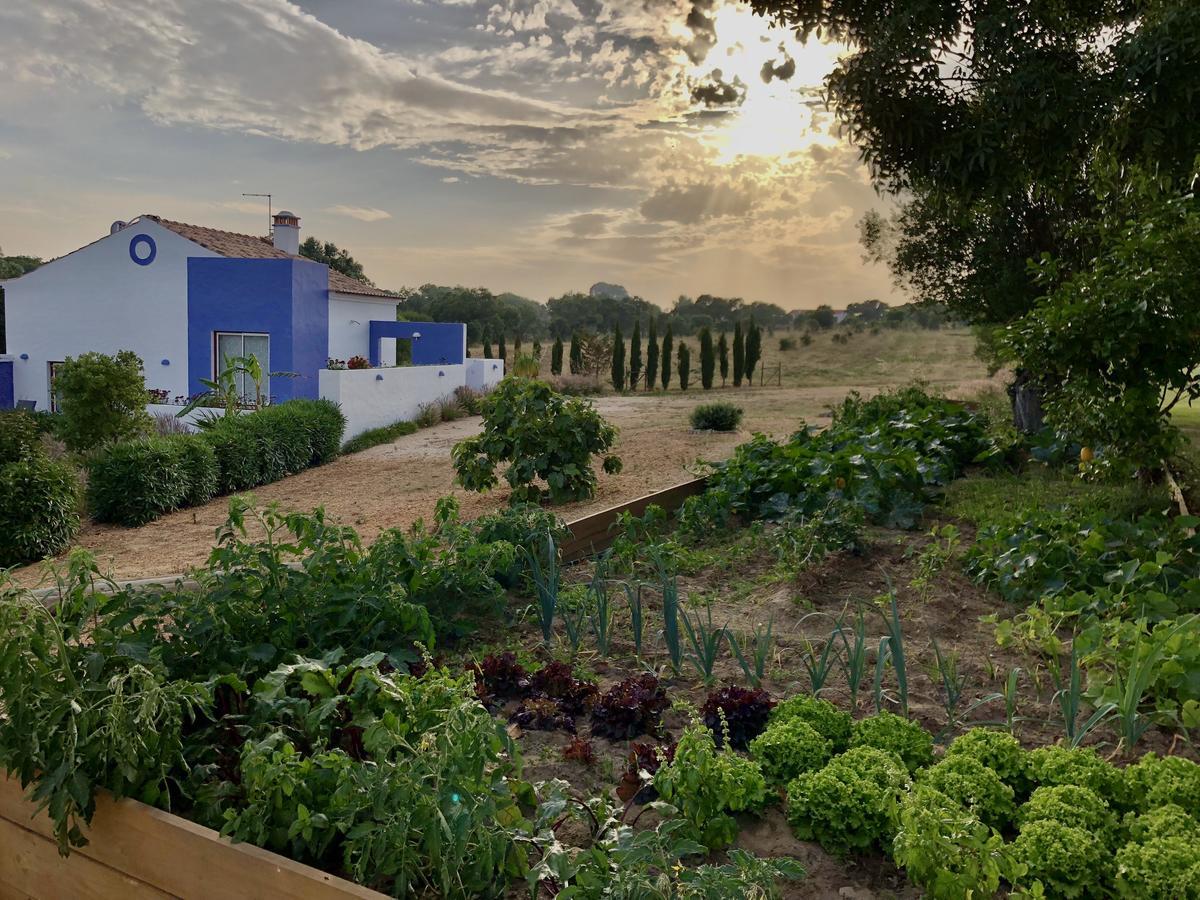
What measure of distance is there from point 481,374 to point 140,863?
20886mm

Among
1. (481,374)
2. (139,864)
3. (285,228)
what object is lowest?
(139,864)

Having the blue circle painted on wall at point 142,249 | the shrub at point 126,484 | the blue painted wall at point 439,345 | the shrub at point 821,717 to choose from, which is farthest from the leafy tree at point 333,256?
the shrub at point 821,717

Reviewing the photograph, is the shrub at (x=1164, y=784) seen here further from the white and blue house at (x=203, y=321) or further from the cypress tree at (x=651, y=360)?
the cypress tree at (x=651, y=360)

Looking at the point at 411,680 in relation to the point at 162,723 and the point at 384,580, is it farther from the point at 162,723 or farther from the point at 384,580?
the point at 384,580

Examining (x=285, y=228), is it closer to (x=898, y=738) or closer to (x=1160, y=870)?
(x=898, y=738)

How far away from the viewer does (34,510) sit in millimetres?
9000

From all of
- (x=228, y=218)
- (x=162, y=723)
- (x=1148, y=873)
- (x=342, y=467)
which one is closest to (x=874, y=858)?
(x=1148, y=873)

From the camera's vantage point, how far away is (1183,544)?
5.01 m

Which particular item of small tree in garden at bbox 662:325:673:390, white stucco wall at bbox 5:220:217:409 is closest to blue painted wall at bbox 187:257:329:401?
white stucco wall at bbox 5:220:217:409

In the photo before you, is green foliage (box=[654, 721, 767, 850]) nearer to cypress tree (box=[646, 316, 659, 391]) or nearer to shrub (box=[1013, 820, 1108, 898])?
shrub (box=[1013, 820, 1108, 898])

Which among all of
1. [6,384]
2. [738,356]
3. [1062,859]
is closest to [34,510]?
[1062,859]

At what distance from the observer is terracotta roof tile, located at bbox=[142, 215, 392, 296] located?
19.7 meters

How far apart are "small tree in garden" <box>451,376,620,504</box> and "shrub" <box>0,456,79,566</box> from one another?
4053mm

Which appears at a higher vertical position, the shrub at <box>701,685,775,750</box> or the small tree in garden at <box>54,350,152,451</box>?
the small tree in garden at <box>54,350,152,451</box>
